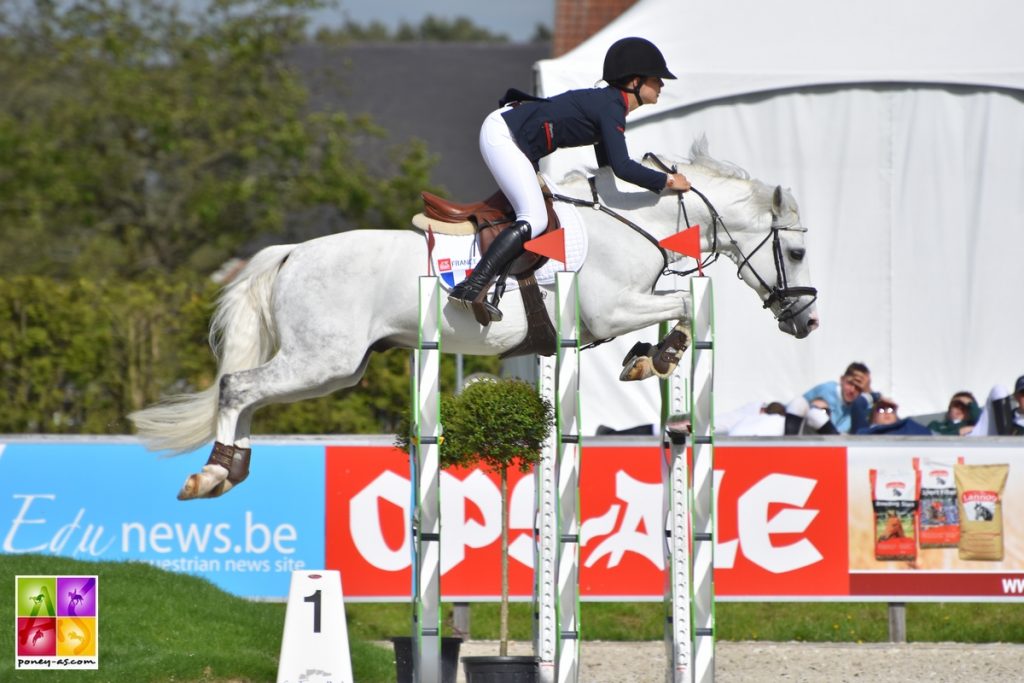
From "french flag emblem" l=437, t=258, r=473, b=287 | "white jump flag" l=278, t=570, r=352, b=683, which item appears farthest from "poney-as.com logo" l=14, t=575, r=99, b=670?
"french flag emblem" l=437, t=258, r=473, b=287

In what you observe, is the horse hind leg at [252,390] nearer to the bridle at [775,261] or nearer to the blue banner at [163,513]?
the bridle at [775,261]

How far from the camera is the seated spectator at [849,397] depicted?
10.1m

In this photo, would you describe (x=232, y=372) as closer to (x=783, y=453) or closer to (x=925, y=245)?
(x=783, y=453)

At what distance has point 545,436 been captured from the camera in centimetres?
610

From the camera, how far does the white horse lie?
6055 mm

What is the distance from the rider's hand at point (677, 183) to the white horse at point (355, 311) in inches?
8.0

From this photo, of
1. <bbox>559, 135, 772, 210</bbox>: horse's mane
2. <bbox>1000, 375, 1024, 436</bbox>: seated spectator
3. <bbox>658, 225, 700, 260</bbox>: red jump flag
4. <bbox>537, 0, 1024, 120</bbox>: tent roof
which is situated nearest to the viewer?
<bbox>658, 225, 700, 260</bbox>: red jump flag

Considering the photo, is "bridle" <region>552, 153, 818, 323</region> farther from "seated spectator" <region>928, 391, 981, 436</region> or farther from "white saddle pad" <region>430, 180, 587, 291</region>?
"seated spectator" <region>928, 391, 981, 436</region>

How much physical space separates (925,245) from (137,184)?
12.8 metres

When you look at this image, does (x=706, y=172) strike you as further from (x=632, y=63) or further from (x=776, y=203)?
(x=632, y=63)

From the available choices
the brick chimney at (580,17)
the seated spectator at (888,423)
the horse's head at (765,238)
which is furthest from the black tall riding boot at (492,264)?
the brick chimney at (580,17)

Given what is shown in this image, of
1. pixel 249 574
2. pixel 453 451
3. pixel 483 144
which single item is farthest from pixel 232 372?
pixel 249 574

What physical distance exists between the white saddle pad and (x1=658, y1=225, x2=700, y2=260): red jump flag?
1.45 ft

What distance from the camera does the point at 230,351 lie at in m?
6.34
